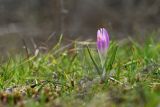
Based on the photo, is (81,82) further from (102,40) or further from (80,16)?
(80,16)

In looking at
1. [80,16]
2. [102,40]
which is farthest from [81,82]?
[80,16]

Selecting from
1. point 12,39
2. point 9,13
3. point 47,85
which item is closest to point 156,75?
point 47,85

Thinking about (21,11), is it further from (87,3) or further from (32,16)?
(87,3)

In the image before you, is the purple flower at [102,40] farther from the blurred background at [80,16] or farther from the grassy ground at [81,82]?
the blurred background at [80,16]

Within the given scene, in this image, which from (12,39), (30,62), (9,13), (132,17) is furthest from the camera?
(9,13)

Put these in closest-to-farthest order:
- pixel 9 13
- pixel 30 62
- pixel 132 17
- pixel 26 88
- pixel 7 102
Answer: pixel 7 102 < pixel 26 88 < pixel 30 62 < pixel 132 17 < pixel 9 13

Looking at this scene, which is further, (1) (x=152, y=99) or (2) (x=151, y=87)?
(2) (x=151, y=87)
